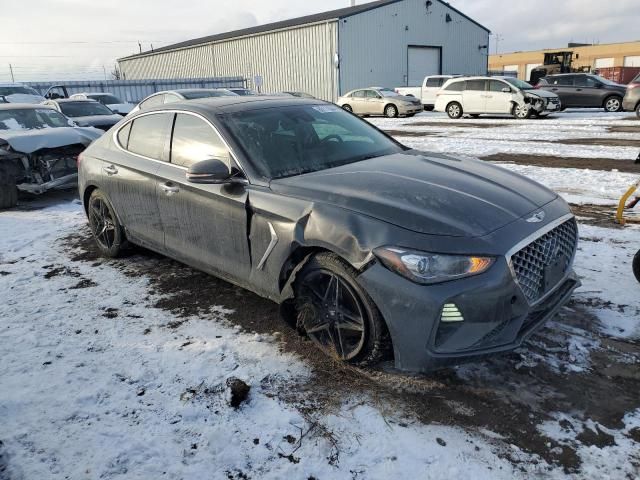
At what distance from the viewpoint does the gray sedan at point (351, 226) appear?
266 centimetres

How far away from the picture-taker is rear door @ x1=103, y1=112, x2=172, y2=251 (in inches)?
171

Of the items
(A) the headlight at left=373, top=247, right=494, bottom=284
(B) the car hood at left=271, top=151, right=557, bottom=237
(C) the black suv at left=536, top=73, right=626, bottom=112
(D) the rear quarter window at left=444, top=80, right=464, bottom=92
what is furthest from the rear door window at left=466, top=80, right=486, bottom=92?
(A) the headlight at left=373, top=247, right=494, bottom=284

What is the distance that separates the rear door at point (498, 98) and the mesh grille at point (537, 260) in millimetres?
18706

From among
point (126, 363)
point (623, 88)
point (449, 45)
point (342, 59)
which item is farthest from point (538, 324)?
point (449, 45)

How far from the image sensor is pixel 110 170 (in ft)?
15.9

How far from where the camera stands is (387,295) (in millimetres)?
2703

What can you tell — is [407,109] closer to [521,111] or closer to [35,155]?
[521,111]

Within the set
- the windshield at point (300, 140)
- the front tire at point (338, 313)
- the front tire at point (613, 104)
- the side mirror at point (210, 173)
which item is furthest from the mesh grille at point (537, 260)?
the front tire at point (613, 104)

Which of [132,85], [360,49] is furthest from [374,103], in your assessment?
[132,85]

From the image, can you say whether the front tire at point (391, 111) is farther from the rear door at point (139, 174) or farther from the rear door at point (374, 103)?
the rear door at point (139, 174)

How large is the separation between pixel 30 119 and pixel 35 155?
1417 millimetres

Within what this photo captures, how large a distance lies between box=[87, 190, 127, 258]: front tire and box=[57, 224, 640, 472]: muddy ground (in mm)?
2073

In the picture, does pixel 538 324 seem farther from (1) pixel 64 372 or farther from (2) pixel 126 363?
(1) pixel 64 372

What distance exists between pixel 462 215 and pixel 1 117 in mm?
8762
